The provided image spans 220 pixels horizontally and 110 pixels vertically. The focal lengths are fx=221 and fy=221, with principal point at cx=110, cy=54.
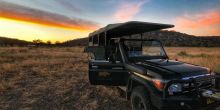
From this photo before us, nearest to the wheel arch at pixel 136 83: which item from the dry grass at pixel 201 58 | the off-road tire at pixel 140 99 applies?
the off-road tire at pixel 140 99

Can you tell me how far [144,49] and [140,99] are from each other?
207cm

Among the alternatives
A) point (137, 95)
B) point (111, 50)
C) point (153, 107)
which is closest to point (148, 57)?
point (111, 50)

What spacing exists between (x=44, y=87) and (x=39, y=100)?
1914 millimetres

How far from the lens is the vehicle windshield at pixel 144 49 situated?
6.08 m

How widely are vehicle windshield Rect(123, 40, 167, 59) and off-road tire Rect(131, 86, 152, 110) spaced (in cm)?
131

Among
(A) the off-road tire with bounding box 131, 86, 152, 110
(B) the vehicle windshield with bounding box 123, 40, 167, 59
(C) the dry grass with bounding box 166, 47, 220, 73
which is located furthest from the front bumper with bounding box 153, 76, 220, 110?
(C) the dry grass with bounding box 166, 47, 220, 73

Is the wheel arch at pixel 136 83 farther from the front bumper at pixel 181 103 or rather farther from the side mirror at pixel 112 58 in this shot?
the side mirror at pixel 112 58

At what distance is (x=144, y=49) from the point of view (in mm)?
6438

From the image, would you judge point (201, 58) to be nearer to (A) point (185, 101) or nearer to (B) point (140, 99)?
(B) point (140, 99)

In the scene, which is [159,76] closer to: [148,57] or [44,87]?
[148,57]

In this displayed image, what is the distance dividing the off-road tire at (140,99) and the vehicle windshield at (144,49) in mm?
1310

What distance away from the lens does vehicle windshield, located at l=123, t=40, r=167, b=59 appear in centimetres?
608

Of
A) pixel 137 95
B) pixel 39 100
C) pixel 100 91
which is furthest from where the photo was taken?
pixel 100 91

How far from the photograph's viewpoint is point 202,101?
4.01 m
